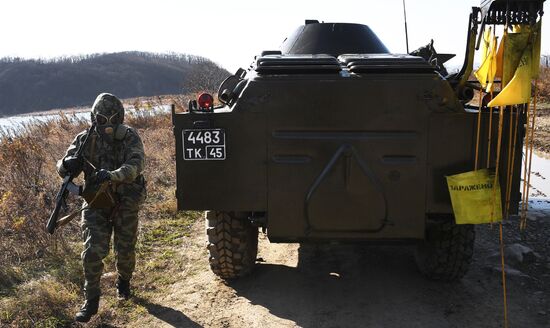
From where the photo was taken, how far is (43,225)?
5.08 m

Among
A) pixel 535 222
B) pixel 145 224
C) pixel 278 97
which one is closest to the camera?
pixel 278 97

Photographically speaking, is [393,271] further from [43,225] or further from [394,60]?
[43,225]

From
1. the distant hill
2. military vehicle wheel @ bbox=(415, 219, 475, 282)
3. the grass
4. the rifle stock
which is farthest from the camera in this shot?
the distant hill

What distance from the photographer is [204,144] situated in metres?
3.49

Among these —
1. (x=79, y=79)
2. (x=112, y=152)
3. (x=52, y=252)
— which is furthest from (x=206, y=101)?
(x=79, y=79)

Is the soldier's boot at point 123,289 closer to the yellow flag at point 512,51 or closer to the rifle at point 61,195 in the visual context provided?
the rifle at point 61,195

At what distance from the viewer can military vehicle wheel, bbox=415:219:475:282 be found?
3.86 meters

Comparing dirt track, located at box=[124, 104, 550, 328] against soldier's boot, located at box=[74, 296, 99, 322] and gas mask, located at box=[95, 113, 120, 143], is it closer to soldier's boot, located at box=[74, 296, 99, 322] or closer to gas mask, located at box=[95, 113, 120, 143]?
soldier's boot, located at box=[74, 296, 99, 322]

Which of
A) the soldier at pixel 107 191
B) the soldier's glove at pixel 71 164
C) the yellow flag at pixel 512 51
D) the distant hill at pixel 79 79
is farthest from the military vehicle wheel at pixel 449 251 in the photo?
the distant hill at pixel 79 79

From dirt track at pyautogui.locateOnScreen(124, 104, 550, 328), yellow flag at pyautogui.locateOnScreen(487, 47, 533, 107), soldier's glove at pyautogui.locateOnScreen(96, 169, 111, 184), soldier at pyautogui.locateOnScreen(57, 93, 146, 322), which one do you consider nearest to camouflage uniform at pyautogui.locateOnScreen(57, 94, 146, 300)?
soldier at pyautogui.locateOnScreen(57, 93, 146, 322)

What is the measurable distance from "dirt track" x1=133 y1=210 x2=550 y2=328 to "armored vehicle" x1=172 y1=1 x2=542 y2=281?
519mm

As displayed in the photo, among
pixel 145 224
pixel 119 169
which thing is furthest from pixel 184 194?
pixel 145 224

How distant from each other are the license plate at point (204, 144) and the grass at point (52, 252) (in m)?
1.20

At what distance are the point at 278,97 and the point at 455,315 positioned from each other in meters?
1.89
